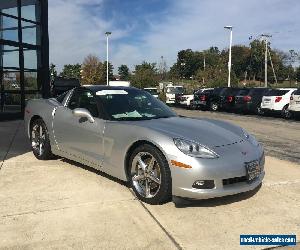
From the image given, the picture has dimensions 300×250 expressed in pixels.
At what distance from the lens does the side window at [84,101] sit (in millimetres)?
5720

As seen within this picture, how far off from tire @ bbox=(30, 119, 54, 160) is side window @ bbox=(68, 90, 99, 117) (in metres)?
0.76

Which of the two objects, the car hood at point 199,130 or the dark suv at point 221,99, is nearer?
the car hood at point 199,130

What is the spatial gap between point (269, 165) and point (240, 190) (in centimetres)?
255

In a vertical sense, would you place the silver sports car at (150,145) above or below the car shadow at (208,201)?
above

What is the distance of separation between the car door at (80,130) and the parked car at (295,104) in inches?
504

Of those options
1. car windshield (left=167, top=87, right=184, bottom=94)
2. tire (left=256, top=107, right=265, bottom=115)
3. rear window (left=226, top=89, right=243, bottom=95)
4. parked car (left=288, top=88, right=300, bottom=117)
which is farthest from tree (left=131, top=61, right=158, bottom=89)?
parked car (left=288, top=88, right=300, bottom=117)

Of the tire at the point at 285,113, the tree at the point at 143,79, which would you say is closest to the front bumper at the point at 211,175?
the tire at the point at 285,113

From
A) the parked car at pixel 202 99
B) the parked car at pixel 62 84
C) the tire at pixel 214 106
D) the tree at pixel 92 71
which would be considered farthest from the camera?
the tree at pixel 92 71

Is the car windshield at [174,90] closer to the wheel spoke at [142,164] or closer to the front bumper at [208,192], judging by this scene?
the wheel spoke at [142,164]

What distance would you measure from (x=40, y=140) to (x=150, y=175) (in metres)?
2.89

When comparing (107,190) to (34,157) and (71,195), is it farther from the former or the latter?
(34,157)

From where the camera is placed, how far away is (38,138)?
6.94 meters

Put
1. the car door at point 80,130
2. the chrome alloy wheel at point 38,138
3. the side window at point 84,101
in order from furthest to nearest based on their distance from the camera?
the chrome alloy wheel at point 38,138 → the side window at point 84,101 → the car door at point 80,130

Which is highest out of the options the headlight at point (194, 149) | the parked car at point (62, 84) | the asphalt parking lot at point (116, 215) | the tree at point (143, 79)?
the tree at point (143, 79)
